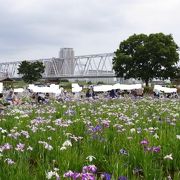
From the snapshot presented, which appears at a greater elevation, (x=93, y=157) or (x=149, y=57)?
(x=149, y=57)

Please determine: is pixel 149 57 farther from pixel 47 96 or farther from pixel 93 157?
pixel 93 157

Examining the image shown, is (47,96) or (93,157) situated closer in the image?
(93,157)

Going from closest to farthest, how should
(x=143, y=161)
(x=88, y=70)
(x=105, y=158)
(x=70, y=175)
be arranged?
(x=70, y=175) → (x=143, y=161) → (x=105, y=158) → (x=88, y=70)

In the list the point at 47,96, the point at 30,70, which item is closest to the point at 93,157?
the point at 47,96

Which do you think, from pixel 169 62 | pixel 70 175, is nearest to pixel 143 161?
pixel 70 175

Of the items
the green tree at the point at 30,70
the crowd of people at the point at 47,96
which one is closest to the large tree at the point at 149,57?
the crowd of people at the point at 47,96

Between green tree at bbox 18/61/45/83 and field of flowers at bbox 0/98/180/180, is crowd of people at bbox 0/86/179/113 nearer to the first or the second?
field of flowers at bbox 0/98/180/180

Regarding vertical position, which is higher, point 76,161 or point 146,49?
point 146,49

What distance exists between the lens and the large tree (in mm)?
54375

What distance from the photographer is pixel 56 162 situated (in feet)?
15.5

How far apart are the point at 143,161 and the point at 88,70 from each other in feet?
514

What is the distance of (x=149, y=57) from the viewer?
5456 cm

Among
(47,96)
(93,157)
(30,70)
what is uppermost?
(30,70)

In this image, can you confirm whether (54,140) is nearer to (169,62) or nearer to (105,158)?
(105,158)
